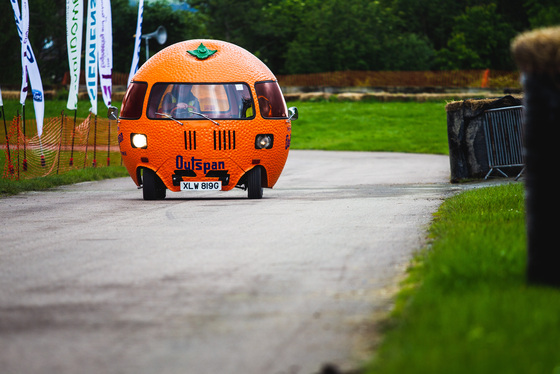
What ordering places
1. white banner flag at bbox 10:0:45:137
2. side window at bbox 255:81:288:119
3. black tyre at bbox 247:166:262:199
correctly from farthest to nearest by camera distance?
white banner flag at bbox 10:0:45:137
side window at bbox 255:81:288:119
black tyre at bbox 247:166:262:199

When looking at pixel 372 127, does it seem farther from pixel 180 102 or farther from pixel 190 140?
pixel 190 140

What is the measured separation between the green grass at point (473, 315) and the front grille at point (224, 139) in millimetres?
7305

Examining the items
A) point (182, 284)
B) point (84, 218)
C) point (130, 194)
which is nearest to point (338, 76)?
point (130, 194)

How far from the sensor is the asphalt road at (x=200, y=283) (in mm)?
5086

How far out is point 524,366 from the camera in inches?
173

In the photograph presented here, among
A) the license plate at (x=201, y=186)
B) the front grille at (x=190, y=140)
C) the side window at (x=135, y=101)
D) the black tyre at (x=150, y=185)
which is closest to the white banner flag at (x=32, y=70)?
the side window at (x=135, y=101)

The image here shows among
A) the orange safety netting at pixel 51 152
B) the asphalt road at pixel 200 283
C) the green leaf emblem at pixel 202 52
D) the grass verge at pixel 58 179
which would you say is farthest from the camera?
the orange safety netting at pixel 51 152

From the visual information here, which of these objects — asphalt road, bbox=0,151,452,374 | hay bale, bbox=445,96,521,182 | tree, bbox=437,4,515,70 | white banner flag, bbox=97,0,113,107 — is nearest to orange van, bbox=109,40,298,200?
asphalt road, bbox=0,151,452,374

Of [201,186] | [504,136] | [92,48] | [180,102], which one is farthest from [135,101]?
[92,48]

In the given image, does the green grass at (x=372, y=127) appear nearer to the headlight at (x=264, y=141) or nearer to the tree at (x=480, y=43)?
the headlight at (x=264, y=141)

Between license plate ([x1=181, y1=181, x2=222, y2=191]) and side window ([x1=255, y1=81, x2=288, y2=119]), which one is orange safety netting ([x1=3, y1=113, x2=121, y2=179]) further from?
side window ([x1=255, y1=81, x2=288, y2=119])

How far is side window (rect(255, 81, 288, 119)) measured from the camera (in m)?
16.1

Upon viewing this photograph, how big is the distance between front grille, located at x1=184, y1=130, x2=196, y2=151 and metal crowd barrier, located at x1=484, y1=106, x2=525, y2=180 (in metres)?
7.32

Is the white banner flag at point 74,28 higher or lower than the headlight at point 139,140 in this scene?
higher
